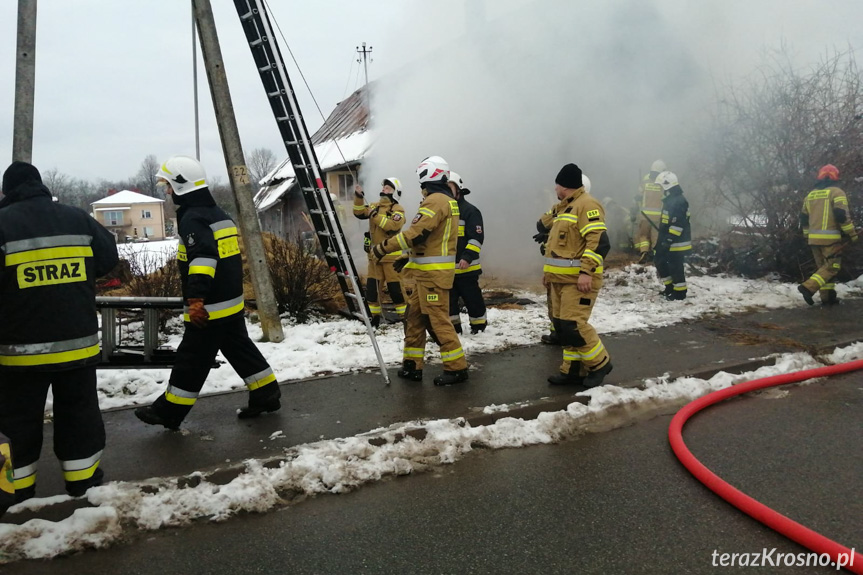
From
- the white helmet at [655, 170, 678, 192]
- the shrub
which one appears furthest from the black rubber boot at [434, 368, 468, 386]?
the white helmet at [655, 170, 678, 192]

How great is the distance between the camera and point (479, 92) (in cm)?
1398

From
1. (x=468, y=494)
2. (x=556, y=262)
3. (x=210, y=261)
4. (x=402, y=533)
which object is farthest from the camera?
(x=556, y=262)

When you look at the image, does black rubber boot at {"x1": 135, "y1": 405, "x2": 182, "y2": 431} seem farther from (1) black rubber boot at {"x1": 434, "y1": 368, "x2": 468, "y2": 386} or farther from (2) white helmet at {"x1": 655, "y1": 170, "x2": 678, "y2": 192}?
(2) white helmet at {"x1": 655, "y1": 170, "x2": 678, "y2": 192}

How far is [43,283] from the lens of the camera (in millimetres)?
3139

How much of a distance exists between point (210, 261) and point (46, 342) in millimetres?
1141

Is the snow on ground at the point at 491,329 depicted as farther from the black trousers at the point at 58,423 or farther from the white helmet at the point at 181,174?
the white helmet at the point at 181,174

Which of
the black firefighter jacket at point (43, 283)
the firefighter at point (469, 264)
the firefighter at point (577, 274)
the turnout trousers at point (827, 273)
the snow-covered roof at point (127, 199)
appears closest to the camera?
the black firefighter jacket at point (43, 283)

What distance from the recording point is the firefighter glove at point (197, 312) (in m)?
4.03

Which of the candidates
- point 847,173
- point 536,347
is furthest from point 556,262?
point 847,173

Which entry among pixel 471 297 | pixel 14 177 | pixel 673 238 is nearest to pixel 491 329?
pixel 471 297

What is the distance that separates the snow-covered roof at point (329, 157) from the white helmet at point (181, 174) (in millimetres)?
12954

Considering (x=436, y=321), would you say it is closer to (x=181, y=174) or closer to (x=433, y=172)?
(x=433, y=172)

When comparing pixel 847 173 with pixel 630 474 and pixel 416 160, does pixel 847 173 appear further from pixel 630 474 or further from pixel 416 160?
pixel 630 474

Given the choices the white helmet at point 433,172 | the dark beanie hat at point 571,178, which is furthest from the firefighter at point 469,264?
the dark beanie hat at point 571,178
